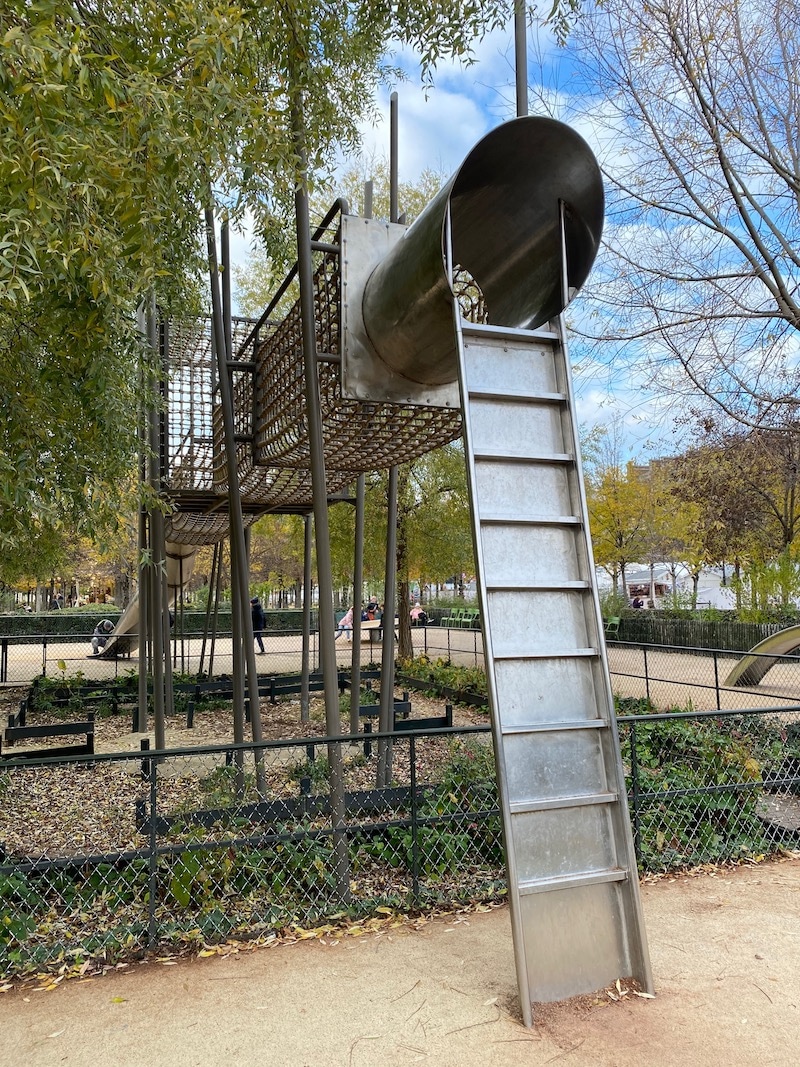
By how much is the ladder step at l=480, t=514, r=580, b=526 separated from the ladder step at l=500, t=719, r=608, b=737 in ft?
3.15

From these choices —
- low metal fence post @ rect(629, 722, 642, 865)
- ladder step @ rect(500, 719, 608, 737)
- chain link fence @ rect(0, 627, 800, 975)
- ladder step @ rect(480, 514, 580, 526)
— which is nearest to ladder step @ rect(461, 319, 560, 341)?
ladder step @ rect(480, 514, 580, 526)

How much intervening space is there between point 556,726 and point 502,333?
6.60 ft

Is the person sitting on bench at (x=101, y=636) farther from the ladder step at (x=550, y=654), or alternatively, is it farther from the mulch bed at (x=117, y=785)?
the ladder step at (x=550, y=654)

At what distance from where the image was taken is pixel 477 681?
13.5 meters

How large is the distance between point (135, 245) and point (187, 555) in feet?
51.6

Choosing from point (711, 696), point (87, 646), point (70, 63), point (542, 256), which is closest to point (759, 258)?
point (711, 696)

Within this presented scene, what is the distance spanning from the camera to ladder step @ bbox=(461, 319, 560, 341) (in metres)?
3.94

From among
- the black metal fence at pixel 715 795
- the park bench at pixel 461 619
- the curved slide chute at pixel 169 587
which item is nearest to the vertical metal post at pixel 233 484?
the black metal fence at pixel 715 795

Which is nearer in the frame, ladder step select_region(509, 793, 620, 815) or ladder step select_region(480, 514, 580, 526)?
ladder step select_region(509, 793, 620, 815)

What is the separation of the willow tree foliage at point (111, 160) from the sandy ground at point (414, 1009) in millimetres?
2456

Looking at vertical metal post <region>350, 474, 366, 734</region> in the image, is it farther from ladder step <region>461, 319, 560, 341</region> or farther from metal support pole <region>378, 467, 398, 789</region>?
ladder step <region>461, 319, 560, 341</region>

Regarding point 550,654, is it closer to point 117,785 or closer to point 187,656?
point 117,785

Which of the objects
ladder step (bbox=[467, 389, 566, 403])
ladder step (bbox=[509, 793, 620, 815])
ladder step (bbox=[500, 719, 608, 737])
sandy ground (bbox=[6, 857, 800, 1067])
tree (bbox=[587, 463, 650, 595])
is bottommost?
sandy ground (bbox=[6, 857, 800, 1067])

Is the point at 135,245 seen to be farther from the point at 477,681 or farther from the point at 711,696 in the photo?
the point at 711,696
